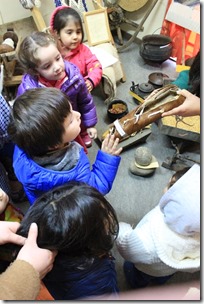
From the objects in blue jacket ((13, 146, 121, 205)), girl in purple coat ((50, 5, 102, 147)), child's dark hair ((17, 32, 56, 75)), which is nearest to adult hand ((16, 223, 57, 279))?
blue jacket ((13, 146, 121, 205))

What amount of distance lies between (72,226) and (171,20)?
2397mm

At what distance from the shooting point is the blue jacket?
3.17 ft

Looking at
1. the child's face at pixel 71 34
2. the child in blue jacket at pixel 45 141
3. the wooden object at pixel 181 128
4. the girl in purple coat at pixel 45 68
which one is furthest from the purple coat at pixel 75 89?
the wooden object at pixel 181 128

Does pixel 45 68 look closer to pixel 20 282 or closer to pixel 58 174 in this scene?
pixel 58 174

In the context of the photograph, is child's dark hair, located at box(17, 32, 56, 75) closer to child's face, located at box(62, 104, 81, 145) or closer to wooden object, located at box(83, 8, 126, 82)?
child's face, located at box(62, 104, 81, 145)

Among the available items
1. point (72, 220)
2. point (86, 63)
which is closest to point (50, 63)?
point (86, 63)

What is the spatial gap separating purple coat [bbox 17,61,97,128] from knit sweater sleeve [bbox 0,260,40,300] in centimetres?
89

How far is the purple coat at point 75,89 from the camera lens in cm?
137

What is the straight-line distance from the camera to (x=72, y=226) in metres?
0.75

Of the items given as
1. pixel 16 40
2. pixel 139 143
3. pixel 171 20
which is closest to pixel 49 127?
pixel 139 143

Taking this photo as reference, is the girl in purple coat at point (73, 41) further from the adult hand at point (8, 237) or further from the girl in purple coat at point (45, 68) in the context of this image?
the adult hand at point (8, 237)

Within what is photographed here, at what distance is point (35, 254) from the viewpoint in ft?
2.36

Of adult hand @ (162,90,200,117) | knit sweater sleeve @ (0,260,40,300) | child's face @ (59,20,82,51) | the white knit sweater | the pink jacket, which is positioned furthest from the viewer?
the pink jacket

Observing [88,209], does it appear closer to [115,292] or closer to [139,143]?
[115,292]
